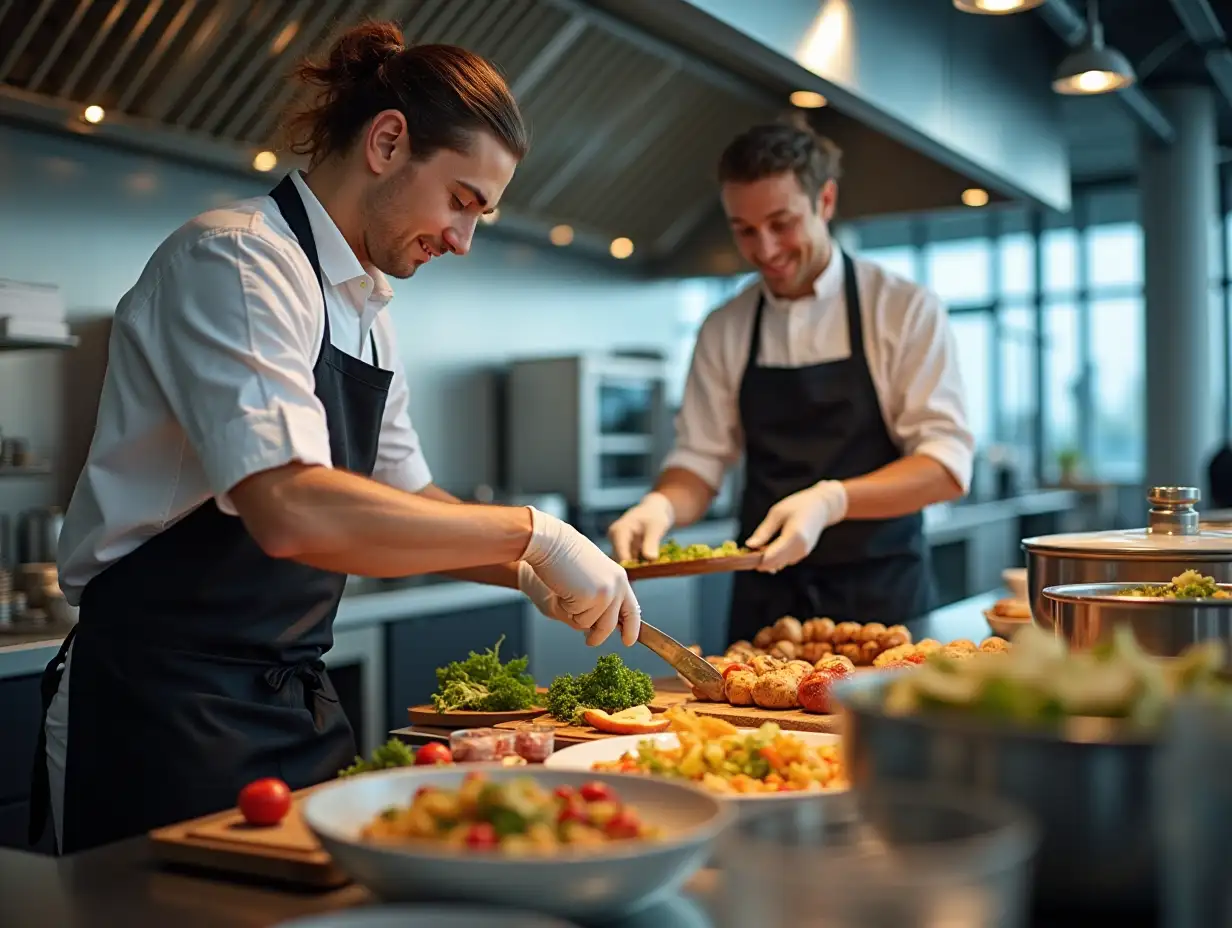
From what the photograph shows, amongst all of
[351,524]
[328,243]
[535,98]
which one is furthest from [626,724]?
[535,98]

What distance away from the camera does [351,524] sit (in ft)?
5.01

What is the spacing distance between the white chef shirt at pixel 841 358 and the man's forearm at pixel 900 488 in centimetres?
3

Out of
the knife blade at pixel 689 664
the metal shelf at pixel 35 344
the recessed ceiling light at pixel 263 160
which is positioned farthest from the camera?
the recessed ceiling light at pixel 263 160

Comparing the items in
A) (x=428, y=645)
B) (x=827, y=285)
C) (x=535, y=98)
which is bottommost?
(x=428, y=645)

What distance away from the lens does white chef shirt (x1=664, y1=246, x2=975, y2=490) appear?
3049 mm

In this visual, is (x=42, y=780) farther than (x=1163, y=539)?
No

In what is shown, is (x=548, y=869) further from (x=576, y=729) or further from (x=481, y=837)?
(x=576, y=729)

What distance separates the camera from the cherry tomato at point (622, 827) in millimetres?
993

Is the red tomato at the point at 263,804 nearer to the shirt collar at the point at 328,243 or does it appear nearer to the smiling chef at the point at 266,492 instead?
the smiling chef at the point at 266,492

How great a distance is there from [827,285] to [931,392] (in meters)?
0.38

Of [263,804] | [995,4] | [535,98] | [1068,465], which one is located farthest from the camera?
[1068,465]

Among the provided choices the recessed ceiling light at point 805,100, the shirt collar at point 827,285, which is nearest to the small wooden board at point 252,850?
the shirt collar at point 827,285

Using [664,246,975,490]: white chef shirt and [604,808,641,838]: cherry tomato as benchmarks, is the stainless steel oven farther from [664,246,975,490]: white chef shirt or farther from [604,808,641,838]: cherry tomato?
[604,808,641,838]: cherry tomato

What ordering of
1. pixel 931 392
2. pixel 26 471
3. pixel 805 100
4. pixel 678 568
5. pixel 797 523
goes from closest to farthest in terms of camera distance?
pixel 678 568, pixel 797 523, pixel 931 392, pixel 26 471, pixel 805 100
